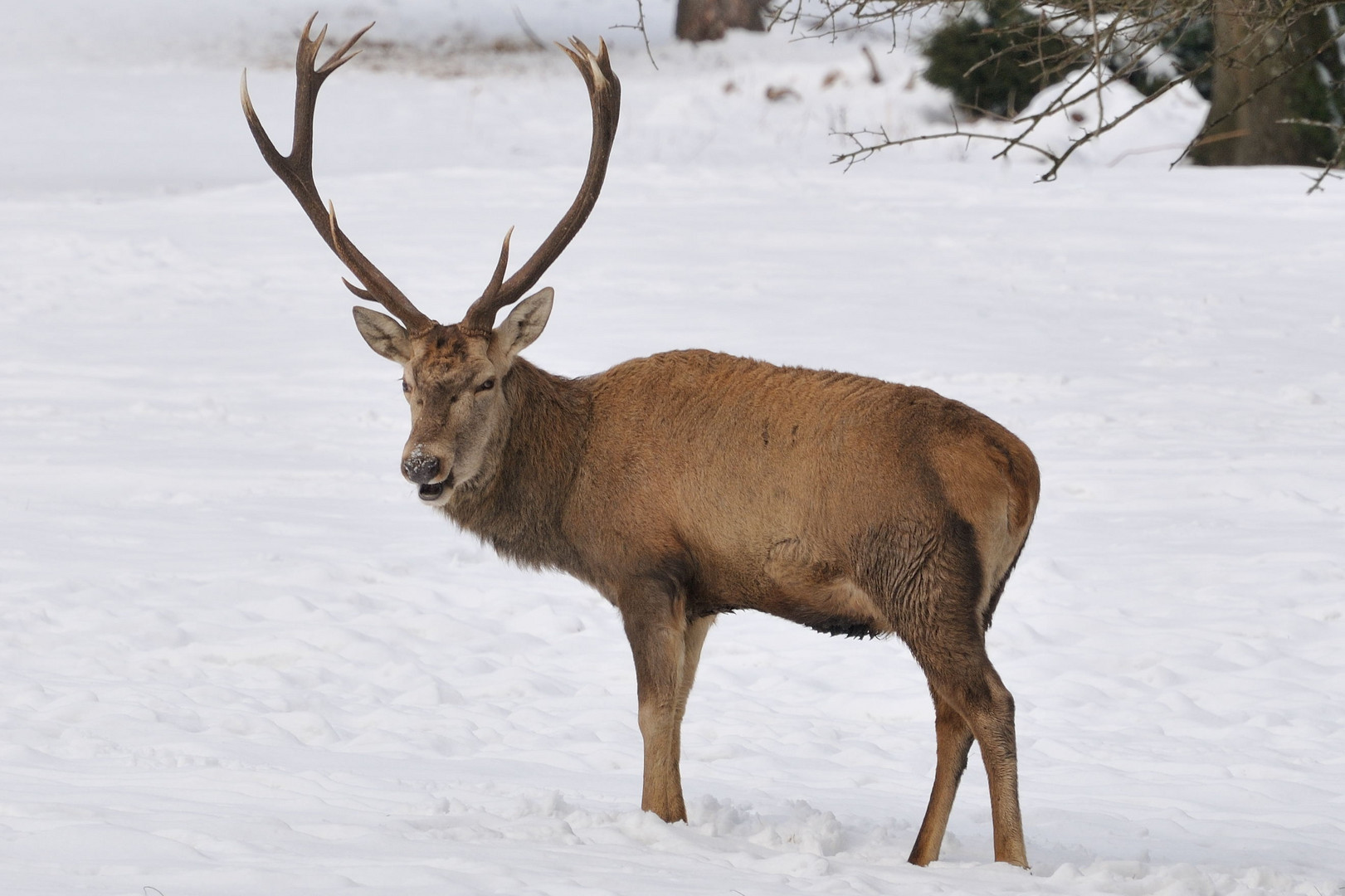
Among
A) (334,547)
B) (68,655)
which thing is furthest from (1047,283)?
(68,655)

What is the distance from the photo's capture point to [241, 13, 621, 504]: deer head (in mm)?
6219

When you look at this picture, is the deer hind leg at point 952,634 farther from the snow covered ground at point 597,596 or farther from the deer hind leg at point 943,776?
the snow covered ground at point 597,596

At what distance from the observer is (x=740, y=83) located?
30.2m

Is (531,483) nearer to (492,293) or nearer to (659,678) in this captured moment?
A: (492,293)

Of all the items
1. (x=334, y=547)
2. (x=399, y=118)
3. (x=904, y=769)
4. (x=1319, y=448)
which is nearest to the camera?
(x=904, y=769)

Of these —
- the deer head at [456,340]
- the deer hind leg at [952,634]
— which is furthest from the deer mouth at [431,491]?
the deer hind leg at [952,634]

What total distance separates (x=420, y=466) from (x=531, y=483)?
23.6 inches

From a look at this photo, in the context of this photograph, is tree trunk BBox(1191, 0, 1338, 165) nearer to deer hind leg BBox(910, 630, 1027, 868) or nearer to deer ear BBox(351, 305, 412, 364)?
deer ear BBox(351, 305, 412, 364)

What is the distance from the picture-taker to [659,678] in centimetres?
604

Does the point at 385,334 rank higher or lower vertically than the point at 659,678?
higher

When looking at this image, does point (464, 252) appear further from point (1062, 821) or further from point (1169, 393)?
point (1062, 821)

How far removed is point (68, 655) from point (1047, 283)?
11780mm

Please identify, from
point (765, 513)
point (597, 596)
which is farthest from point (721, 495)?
point (597, 596)

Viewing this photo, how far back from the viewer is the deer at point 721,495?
18.5 ft
